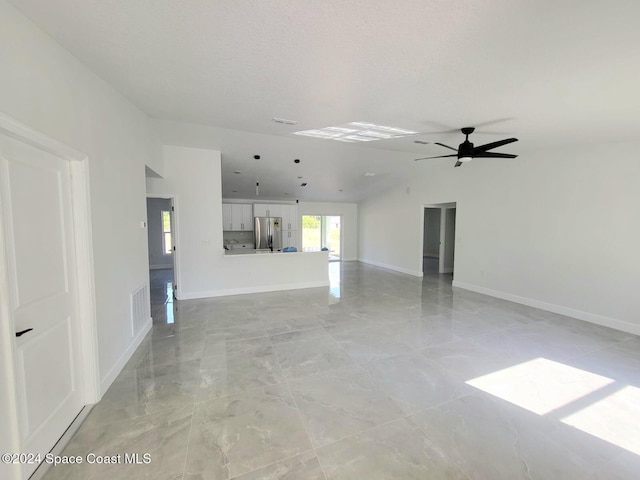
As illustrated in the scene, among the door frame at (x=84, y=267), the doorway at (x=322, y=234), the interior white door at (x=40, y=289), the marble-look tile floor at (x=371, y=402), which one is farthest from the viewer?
the doorway at (x=322, y=234)

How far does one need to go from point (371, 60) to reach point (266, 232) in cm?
722

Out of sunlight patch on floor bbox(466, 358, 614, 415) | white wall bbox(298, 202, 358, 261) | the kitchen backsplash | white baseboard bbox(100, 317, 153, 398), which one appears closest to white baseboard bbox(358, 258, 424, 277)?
white wall bbox(298, 202, 358, 261)

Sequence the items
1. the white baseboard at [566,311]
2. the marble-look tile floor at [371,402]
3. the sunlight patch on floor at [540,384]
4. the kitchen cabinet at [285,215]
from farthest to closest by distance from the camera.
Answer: the kitchen cabinet at [285,215] → the white baseboard at [566,311] → the sunlight patch on floor at [540,384] → the marble-look tile floor at [371,402]

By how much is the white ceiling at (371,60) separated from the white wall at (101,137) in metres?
0.16

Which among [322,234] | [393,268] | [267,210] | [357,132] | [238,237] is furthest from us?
[322,234]

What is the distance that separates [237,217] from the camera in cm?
880

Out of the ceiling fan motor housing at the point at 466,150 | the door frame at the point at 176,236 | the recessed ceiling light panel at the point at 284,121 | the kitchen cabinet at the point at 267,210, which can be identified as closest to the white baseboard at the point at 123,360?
the door frame at the point at 176,236

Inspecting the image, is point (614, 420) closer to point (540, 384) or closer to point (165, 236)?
point (540, 384)

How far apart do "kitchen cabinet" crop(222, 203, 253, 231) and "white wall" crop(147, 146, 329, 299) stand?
3446mm

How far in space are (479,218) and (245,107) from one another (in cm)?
538

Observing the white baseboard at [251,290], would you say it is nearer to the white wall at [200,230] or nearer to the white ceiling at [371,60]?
the white wall at [200,230]

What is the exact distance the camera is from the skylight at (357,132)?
12.9ft

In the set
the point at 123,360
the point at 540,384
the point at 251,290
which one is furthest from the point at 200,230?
the point at 540,384

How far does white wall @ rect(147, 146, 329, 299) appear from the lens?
4973mm
